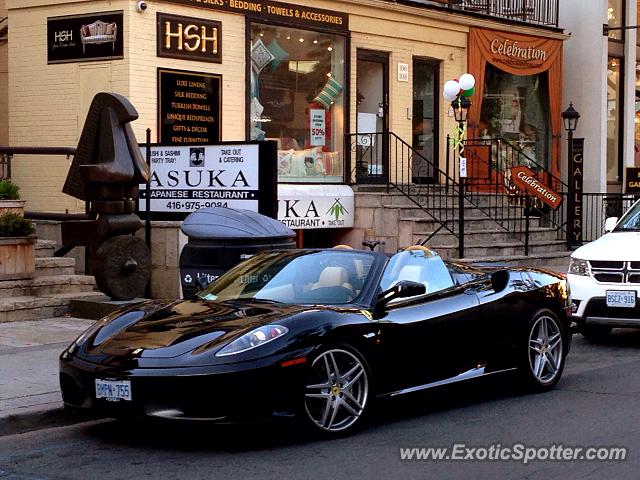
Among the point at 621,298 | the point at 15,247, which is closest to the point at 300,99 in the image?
the point at 15,247

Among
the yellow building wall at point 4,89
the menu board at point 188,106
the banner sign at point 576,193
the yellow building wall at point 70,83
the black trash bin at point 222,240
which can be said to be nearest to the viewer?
the black trash bin at point 222,240

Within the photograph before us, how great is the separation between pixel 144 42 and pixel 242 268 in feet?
26.0

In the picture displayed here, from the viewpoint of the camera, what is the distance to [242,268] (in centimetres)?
855

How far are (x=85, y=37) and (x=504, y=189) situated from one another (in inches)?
360

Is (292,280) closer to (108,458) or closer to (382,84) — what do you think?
(108,458)

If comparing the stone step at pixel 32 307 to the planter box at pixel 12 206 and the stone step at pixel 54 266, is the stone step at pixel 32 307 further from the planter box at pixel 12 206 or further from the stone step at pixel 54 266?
the planter box at pixel 12 206

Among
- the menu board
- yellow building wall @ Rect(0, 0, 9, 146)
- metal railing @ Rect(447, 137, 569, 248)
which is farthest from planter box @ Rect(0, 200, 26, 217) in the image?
metal railing @ Rect(447, 137, 569, 248)

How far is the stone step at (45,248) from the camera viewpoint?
14172mm

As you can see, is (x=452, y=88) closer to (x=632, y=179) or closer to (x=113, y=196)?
(x=632, y=179)

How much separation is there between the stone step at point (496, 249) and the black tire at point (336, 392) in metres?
10.4

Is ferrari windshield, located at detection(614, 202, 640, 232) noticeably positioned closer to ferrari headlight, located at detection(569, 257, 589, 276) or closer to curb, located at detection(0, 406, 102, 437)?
ferrari headlight, located at detection(569, 257, 589, 276)

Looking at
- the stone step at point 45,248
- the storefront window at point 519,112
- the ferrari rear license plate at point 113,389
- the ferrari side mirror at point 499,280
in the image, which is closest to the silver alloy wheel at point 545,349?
the ferrari side mirror at point 499,280

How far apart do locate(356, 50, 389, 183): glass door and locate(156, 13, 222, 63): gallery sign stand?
141 inches

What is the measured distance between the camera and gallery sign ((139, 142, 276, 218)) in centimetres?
1289
